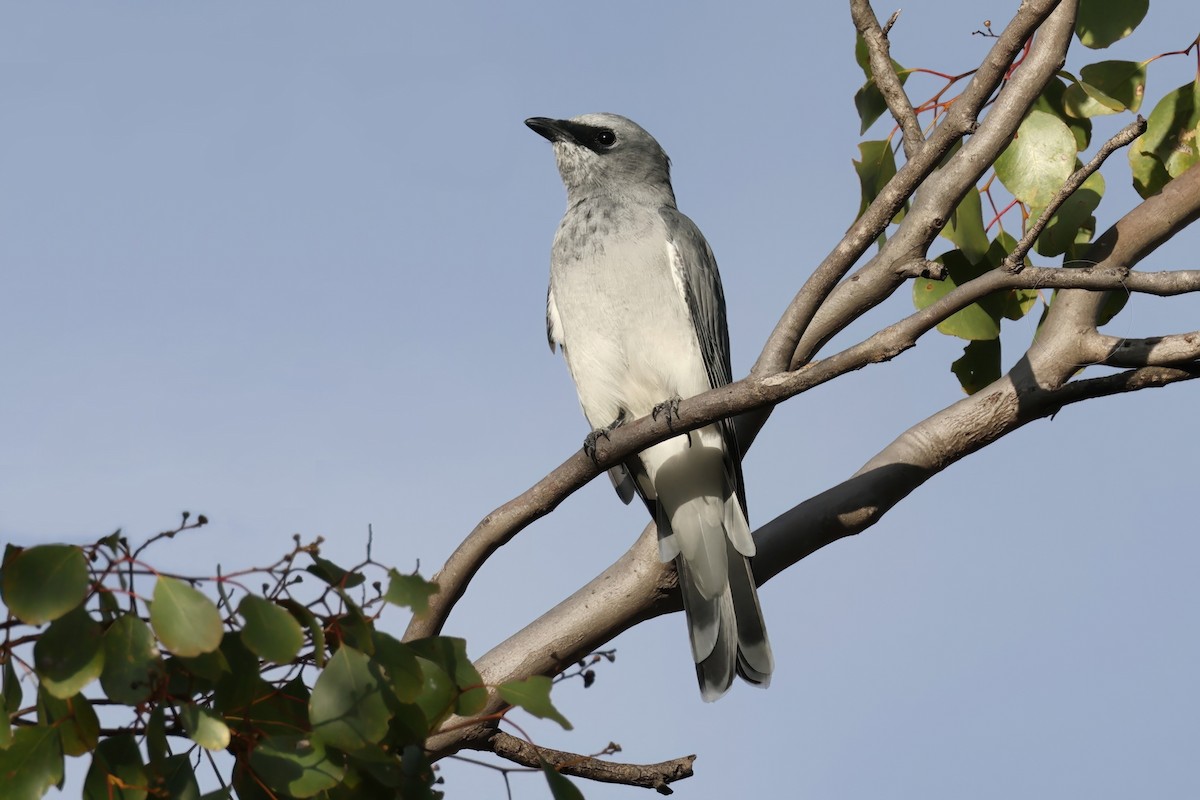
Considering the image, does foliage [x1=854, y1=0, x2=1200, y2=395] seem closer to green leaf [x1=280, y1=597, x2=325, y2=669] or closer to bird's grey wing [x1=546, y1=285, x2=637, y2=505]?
bird's grey wing [x1=546, y1=285, x2=637, y2=505]

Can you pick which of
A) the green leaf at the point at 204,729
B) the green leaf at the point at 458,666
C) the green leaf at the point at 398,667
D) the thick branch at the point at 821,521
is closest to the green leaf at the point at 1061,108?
the thick branch at the point at 821,521

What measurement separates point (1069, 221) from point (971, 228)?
419mm

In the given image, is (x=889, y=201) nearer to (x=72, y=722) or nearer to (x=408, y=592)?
(x=408, y=592)

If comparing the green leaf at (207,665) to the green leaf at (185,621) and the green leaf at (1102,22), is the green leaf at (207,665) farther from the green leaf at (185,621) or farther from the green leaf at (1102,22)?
the green leaf at (1102,22)

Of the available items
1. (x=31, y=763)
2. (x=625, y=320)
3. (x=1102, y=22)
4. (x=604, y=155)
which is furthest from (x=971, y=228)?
(x=31, y=763)

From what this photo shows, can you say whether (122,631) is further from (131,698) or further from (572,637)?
(572,637)

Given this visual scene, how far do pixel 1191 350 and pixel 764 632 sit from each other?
2.01 meters

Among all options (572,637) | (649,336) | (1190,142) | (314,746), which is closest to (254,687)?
(314,746)

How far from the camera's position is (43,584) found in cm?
221

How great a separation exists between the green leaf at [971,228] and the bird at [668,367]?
1.19m

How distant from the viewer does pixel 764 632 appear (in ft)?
16.8

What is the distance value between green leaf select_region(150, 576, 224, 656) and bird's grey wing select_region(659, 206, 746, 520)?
341cm

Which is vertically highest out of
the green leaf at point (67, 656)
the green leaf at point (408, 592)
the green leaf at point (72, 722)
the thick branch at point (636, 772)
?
the thick branch at point (636, 772)

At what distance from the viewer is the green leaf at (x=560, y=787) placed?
262 cm
